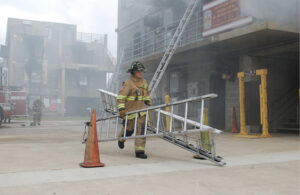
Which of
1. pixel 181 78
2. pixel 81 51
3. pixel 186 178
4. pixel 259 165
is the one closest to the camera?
pixel 186 178

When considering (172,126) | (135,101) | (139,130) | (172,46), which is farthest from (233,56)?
(139,130)

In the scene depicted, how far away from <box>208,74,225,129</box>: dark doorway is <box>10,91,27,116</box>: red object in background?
425 inches

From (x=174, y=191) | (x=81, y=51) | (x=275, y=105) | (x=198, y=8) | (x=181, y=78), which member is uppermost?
(x=81, y=51)

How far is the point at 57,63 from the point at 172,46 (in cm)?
2744

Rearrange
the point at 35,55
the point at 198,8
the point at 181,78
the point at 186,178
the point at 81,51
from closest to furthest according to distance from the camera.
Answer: the point at 186,178 < the point at 198,8 < the point at 181,78 < the point at 35,55 < the point at 81,51

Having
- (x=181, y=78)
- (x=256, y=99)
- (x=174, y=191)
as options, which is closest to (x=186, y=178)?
(x=174, y=191)

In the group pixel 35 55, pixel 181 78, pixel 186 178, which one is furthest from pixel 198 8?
pixel 35 55

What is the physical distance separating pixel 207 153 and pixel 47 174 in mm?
2242

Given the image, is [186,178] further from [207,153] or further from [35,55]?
[35,55]

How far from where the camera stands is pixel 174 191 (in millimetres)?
2930

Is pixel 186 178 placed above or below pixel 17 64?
below

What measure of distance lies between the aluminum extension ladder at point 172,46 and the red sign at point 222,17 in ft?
3.30

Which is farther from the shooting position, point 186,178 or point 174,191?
point 186,178

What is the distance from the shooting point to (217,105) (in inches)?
478
